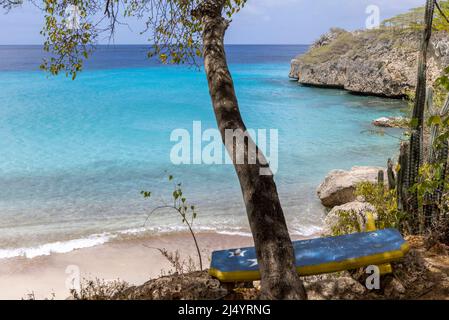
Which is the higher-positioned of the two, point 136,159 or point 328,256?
point 328,256

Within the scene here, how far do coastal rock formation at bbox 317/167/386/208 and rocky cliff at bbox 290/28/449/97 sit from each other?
19162 millimetres

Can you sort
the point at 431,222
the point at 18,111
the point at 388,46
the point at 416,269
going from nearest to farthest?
1. the point at 416,269
2. the point at 431,222
3. the point at 18,111
4. the point at 388,46

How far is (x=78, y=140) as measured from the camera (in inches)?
1005

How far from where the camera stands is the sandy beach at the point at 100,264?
939 centimetres

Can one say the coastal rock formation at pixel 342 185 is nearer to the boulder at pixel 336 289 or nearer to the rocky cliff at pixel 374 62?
the boulder at pixel 336 289

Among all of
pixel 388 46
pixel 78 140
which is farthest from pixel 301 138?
pixel 388 46

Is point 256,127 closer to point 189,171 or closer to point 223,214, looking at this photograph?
point 189,171

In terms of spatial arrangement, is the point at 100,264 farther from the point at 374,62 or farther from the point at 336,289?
the point at 374,62

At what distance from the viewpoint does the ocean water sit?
12.9 metres

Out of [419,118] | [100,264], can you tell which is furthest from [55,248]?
[419,118]

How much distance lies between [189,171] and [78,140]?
9904mm

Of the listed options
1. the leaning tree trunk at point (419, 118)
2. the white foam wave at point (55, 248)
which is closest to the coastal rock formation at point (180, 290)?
the leaning tree trunk at point (419, 118)

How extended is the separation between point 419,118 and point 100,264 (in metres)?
7.30

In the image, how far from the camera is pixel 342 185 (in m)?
13.6
